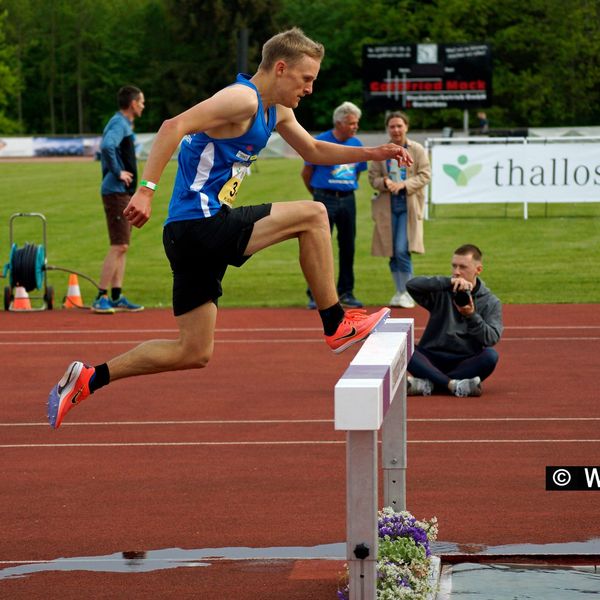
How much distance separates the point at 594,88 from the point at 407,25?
11419mm

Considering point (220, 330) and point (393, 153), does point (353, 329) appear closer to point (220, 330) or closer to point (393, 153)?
point (393, 153)

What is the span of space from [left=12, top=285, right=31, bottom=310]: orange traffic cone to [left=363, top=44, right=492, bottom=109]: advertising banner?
→ 34210 mm

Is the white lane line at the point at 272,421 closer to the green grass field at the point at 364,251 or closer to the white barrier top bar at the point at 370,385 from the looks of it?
the white barrier top bar at the point at 370,385

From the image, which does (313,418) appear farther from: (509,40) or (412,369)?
(509,40)

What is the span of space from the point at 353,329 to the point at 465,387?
3.78m

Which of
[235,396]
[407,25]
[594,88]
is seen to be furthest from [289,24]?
[235,396]

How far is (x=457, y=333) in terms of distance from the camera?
10.2 metres

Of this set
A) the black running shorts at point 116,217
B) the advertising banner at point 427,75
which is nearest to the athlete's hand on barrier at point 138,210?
the black running shorts at point 116,217

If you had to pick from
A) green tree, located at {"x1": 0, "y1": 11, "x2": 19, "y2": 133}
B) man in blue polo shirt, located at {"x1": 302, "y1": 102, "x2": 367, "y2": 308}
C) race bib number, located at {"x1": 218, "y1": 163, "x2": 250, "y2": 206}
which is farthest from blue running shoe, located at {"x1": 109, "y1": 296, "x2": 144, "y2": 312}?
green tree, located at {"x1": 0, "y1": 11, "x2": 19, "y2": 133}

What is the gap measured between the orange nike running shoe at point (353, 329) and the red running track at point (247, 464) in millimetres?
887

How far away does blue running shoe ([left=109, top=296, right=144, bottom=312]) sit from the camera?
15.7 metres

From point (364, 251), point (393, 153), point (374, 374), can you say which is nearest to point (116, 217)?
point (364, 251)

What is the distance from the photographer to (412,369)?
10.4 m

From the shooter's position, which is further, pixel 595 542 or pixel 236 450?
pixel 236 450
